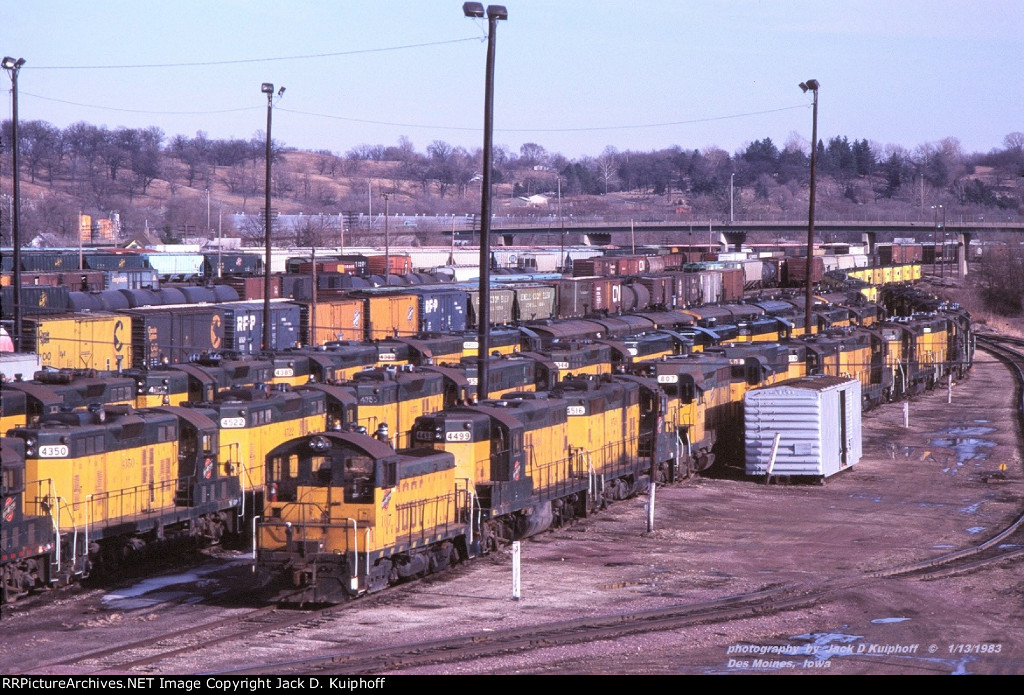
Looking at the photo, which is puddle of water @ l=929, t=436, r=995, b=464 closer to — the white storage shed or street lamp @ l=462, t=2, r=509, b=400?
the white storage shed

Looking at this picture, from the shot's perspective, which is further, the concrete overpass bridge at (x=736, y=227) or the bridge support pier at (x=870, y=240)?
the bridge support pier at (x=870, y=240)

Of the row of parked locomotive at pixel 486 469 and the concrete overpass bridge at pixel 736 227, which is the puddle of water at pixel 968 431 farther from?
the concrete overpass bridge at pixel 736 227

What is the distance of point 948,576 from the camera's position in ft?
82.8

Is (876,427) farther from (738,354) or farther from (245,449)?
(245,449)

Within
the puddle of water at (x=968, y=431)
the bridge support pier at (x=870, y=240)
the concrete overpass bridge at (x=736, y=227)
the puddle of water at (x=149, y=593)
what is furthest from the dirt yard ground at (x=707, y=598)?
the bridge support pier at (x=870, y=240)

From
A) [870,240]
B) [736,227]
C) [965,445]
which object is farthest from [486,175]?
[870,240]

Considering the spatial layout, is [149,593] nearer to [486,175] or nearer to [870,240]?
[486,175]

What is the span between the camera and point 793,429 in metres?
37.5

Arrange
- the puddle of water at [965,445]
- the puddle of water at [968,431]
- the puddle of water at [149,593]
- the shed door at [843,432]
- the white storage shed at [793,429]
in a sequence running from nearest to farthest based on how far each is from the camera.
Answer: the puddle of water at [149,593] < the white storage shed at [793,429] < the shed door at [843,432] < the puddle of water at [965,445] < the puddle of water at [968,431]

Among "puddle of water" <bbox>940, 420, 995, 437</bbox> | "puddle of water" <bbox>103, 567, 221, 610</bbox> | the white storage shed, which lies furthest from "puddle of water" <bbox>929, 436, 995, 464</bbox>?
"puddle of water" <bbox>103, 567, 221, 610</bbox>

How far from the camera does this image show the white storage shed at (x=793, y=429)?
1465 inches

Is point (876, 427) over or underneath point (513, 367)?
underneath

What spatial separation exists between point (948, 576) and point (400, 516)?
1126 centimetres

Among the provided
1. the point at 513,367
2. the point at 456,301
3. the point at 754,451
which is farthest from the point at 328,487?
the point at 456,301
